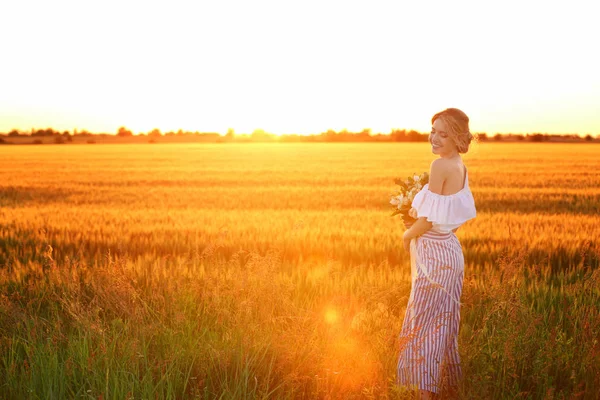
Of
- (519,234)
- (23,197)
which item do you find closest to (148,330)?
(519,234)

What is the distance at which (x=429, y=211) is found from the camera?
380 centimetres

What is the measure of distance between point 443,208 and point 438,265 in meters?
0.39

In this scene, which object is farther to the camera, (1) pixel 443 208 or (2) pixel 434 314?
(2) pixel 434 314

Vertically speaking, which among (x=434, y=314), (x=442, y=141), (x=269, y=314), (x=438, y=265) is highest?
(x=442, y=141)

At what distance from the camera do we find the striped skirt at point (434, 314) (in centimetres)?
381

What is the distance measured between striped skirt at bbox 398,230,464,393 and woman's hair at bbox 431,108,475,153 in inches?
24.5

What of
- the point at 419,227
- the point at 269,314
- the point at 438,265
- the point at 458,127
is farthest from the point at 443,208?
the point at 269,314

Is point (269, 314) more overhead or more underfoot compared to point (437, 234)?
more underfoot

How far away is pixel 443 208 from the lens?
149 inches

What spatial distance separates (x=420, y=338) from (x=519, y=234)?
7.79m

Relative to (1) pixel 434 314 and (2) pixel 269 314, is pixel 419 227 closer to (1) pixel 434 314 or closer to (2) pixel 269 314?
(1) pixel 434 314

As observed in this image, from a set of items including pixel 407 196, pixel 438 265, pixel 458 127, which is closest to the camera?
pixel 458 127

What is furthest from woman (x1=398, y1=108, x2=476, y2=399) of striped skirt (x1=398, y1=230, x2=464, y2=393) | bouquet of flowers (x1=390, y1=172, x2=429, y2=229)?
bouquet of flowers (x1=390, y1=172, x2=429, y2=229)

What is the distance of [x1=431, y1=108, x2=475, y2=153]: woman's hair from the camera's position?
3766 millimetres
